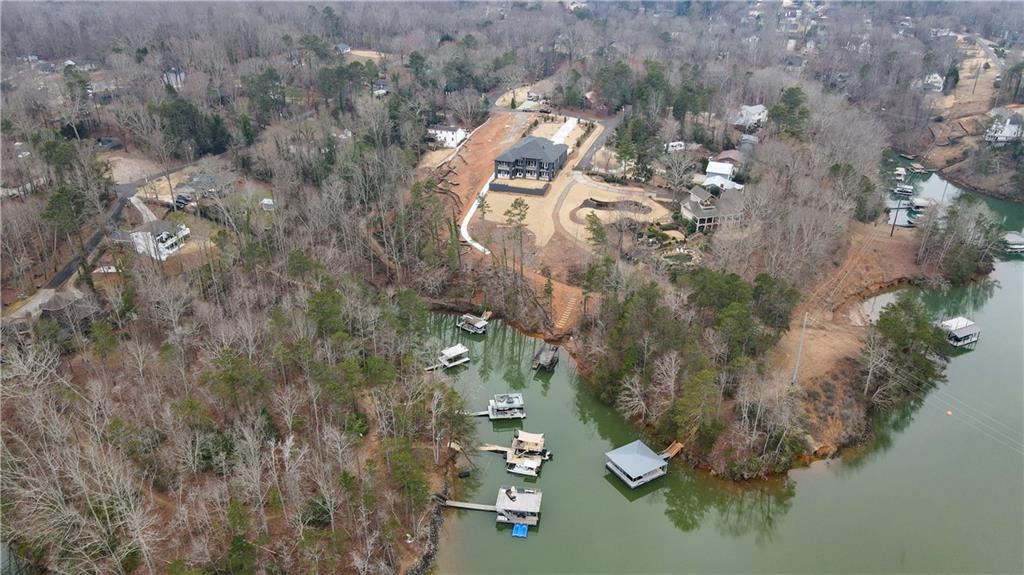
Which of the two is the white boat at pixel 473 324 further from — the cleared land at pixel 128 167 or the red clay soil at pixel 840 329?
the cleared land at pixel 128 167

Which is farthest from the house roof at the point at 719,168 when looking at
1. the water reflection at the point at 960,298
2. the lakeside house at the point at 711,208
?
the water reflection at the point at 960,298

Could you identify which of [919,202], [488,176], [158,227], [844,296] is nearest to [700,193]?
[844,296]

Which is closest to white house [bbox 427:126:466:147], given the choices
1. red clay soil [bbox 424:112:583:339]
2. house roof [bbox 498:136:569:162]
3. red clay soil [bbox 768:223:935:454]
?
red clay soil [bbox 424:112:583:339]

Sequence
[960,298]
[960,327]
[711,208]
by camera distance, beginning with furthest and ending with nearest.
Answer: [711,208] → [960,298] → [960,327]

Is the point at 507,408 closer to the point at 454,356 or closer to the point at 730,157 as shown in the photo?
the point at 454,356

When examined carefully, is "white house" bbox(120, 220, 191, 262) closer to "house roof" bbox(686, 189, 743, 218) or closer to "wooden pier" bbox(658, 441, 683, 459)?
"wooden pier" bbox(658, 441, 683, 459)

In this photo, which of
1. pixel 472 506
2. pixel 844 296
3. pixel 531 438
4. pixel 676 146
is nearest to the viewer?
pixel 472 506
